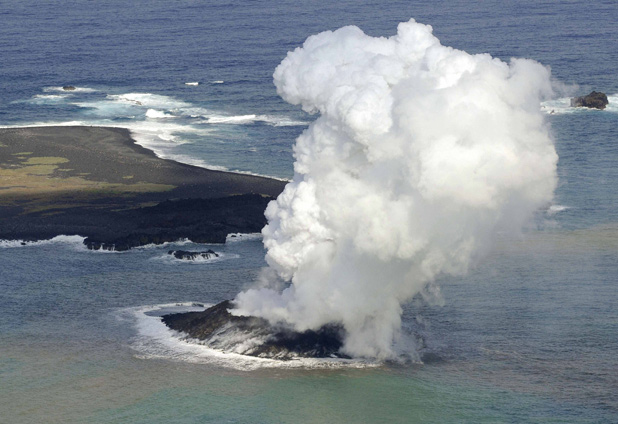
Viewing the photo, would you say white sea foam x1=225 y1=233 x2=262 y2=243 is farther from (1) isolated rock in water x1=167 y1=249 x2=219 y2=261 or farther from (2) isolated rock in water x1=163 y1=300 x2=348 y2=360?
(2) isolated rock in water x1=163 y1=300 x2=348 y2=360

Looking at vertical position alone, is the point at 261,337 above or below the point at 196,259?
above

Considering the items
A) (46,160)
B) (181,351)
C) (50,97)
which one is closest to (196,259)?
(181,351)

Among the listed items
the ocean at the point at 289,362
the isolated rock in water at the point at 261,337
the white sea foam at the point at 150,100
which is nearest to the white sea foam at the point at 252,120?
the ocean at the point at 289,362

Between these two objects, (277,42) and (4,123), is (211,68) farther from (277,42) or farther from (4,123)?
(4,123)

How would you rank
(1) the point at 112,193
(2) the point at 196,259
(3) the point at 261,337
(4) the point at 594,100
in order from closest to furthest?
(3) the point at 261,337 < (2) the point at 196,259 < (1) the point at 112,193 < (4) the point at 594,100

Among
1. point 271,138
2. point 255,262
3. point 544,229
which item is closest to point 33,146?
point 271,138

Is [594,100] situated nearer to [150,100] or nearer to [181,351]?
[150,100]

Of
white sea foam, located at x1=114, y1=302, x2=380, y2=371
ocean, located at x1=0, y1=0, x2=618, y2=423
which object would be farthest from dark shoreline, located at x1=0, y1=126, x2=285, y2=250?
white sea foam, located at x1=114, y1=302, x2=380, y2=371

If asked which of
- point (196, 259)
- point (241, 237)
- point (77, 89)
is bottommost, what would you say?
point (196, 259)
